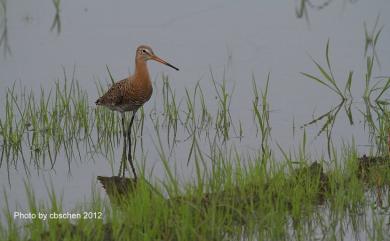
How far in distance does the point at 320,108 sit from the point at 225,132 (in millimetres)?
1123

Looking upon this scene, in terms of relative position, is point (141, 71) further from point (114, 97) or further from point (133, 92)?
point (114, 97)

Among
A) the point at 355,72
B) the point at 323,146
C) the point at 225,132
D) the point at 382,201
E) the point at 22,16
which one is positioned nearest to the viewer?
the point at 382,201

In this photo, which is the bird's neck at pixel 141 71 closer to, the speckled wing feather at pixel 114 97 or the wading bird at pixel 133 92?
the wading bird at pixel 133 92

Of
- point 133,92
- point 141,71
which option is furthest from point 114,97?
point 141,71

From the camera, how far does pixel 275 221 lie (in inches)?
227

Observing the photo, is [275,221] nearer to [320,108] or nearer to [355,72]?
[320,108]

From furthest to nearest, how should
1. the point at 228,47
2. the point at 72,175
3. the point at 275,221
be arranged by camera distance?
1. the point at 228,47
2. the point at 72,175
3. the point at 275,221

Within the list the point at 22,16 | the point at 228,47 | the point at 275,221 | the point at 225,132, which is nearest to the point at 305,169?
the point at 275,221

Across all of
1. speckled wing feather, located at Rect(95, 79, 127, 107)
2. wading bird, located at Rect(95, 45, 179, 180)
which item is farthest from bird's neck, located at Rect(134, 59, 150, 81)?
speckled wing feather, located at Rect(95, 79, 127, 107)

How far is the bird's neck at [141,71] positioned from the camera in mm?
8711

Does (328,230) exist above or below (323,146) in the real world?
below

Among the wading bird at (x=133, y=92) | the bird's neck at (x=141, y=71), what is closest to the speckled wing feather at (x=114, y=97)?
the wading bird at (x=133, y=92)

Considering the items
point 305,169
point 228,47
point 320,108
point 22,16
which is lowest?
point 305,169

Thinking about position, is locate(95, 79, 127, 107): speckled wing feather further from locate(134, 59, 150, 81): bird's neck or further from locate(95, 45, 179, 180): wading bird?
locate(134, 59, 150, 81): bird's neck
